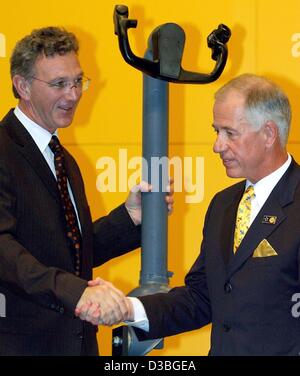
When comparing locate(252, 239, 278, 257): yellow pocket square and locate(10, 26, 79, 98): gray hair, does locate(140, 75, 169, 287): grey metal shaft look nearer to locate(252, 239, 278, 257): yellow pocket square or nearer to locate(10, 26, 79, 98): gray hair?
locate(252, 239, 278, 257): yellow pocket square

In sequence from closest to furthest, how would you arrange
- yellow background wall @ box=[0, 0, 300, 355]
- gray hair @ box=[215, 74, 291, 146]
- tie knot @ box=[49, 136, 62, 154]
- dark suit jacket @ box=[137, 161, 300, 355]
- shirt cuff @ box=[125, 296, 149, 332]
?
dark suit jacket @ box=[137, 161, 300, 355]
gray hair @ box=[215, 74, 291, 146]
shirt cuff @ box=[125, 296, 149, 332]
tie knot @ box=[49, 136, 62, 154]
yellow background wall @ box=[0, 0, 300, 355]

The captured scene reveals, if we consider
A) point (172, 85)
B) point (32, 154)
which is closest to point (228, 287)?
point (32, 154)

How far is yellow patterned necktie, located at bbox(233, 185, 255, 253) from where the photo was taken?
7.90 feet

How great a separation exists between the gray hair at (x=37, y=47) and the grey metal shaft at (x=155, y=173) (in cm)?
42

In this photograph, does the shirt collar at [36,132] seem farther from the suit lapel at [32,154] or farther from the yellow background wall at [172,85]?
the yellow background wall at [172,85]

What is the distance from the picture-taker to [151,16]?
136 inches

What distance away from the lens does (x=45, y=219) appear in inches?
104

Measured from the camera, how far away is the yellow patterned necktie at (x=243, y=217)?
2.41 metres

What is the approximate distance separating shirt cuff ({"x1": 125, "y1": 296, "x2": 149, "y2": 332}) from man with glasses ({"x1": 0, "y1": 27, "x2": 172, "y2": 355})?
0.04 metres

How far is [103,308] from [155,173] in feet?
1.18

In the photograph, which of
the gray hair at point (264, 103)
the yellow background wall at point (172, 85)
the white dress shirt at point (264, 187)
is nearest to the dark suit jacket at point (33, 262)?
the white dress shirt at point (264, 187)

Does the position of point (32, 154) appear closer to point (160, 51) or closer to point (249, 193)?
point (160, 51)

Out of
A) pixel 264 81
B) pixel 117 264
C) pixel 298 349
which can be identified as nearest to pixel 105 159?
pixel 117 264

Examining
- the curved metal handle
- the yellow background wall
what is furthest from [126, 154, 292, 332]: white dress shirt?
the yellow background wall
